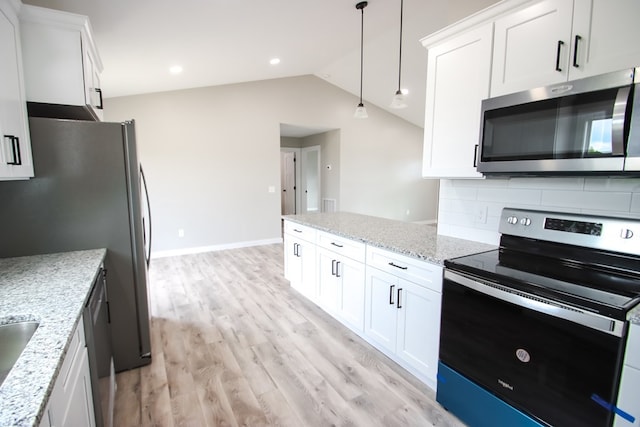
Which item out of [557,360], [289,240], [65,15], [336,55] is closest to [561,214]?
[557,360]

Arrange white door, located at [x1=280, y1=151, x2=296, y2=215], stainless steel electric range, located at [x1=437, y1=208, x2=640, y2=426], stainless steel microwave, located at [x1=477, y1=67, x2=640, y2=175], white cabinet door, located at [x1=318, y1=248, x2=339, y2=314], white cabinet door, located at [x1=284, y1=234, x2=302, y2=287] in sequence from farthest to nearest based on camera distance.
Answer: white door, located at [x1=280, y1=151, x2=296, y2=215]
white cabinet door, located at [x1=284, y1=234, x2=302, y2=287]
white cabinet door, located at [x1=318, y1=248, x2=339, y2=314]
stainless steel microwave, located at [x1=477, y1=67, x2=640, y2=175]
stainless steel electric range, located at [x1=437, y1=208, x2=640, y2=426]

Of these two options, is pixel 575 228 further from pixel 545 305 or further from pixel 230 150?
pixel 230 150

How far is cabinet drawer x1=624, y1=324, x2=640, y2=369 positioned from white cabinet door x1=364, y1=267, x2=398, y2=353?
3.74 ft

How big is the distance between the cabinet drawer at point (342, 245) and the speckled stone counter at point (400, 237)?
2.3 inches

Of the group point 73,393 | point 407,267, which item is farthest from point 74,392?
point 407,267

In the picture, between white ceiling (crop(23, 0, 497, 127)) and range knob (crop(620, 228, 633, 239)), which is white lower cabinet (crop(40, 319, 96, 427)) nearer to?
range knob (crop(620, 228, 633, 239))

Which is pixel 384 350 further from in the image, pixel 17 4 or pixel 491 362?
pixel 17 4

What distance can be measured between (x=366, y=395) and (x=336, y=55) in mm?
4792

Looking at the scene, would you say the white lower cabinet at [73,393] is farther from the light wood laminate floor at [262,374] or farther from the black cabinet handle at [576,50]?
the black cabinet handle at [576,50]

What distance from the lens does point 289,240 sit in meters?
3.55

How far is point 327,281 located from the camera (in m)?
2.89

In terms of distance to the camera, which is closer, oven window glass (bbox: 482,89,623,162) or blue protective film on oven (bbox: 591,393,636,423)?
blue protective film on oven (bbox: 591,393,636,423)

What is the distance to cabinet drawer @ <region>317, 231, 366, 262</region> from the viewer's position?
7.90 feet

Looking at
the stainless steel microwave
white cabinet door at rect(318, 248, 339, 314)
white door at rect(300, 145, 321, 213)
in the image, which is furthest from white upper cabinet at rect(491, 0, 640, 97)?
white door at rect(300, 145, 321, 213)
